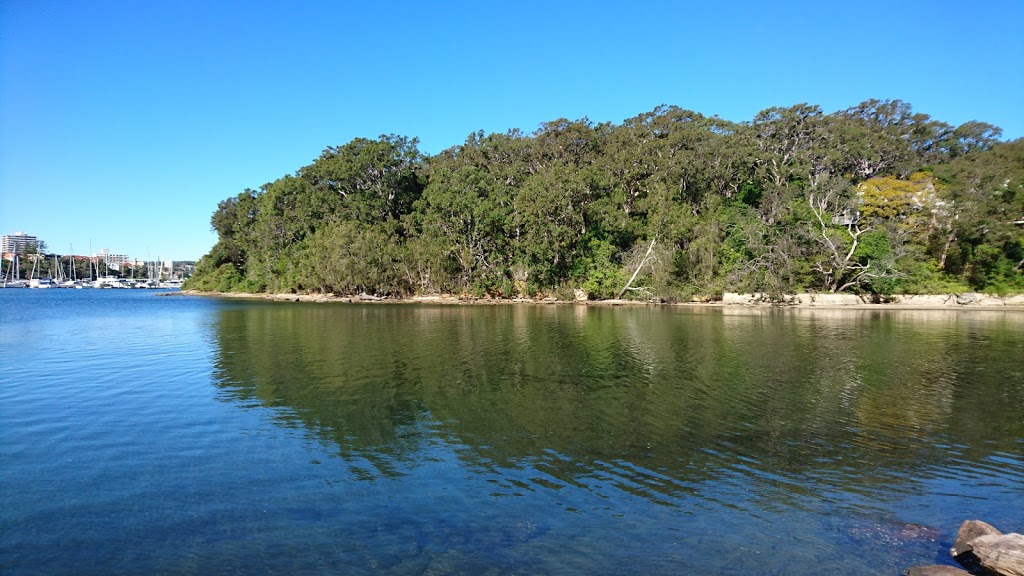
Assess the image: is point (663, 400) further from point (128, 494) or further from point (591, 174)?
point (591, 174)

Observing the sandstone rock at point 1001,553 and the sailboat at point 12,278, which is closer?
the sandstone rock at point 1001,553

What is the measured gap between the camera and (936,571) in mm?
6914

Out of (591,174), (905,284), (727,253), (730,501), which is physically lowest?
(730,501)

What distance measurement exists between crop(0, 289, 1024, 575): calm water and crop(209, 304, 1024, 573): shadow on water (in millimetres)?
81

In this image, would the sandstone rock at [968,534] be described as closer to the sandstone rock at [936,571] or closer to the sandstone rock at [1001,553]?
the sandstone rock at [1001,553]

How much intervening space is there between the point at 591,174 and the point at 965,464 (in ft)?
195

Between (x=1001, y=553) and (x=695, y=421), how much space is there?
806 cm

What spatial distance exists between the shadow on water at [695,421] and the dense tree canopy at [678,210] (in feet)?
99.0

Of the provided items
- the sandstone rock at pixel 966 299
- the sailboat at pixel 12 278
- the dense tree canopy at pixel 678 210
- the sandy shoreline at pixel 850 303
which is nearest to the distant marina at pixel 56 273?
the sailboat at pixel 12 278

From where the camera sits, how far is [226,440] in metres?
13.5

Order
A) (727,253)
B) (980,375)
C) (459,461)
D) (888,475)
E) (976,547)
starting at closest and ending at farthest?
1. (976,547)
2. (888,475)
3. (459,461)
4. (980,375)
5. (727,253)

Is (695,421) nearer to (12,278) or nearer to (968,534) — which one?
(968,534)

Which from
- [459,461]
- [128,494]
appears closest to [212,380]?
[128,494]

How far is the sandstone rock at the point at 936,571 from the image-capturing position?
6805 mm
